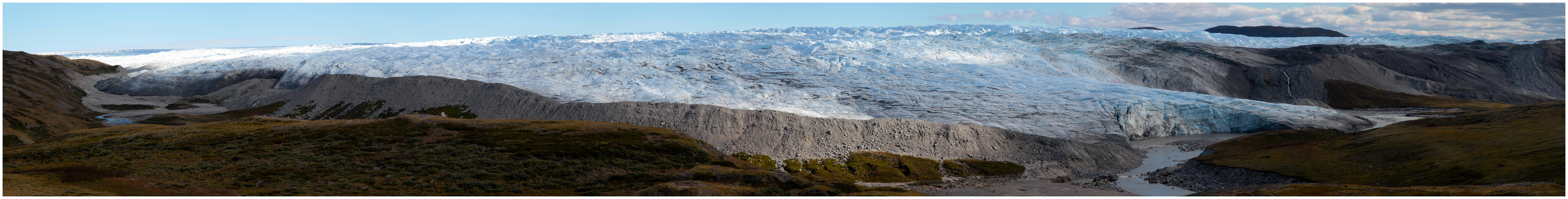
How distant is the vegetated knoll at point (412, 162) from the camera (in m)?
47.0

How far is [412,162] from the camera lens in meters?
55.2

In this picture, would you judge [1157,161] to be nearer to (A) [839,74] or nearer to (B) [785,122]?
(B) [785,122]

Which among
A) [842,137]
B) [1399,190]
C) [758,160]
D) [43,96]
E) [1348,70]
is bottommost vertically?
[758,160]

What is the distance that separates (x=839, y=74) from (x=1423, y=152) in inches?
2717

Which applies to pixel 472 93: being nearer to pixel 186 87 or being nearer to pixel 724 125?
pixel 724 125

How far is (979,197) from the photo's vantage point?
4966 cm

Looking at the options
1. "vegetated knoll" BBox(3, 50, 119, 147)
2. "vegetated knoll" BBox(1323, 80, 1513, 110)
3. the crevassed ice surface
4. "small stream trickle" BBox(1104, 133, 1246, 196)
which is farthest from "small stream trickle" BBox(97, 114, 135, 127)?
"vegetated knoll" BBox(1323, 80, 1513, 110)

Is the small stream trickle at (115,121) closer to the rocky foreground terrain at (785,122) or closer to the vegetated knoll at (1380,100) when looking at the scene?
the rocky foreground terrain at (785,122)

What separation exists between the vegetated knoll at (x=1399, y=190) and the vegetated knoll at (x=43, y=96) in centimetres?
10565

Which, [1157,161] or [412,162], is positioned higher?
[412,162]

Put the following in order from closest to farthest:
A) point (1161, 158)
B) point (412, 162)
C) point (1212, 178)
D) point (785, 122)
Result: point (412, 162), point (1212, 178), point (785, 122), point (1161, 158)

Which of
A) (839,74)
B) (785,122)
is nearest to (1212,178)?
(785,122)

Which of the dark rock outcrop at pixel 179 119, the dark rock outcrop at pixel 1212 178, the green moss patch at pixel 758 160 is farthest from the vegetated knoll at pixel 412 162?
the dark rock outcrop at pixel 179 119

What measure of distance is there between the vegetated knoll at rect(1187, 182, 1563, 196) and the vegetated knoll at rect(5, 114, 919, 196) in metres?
22.6
